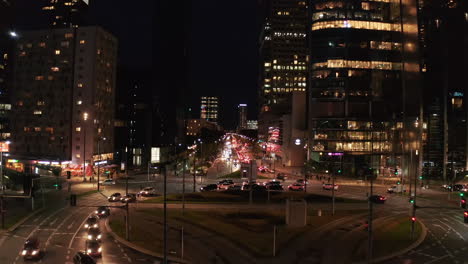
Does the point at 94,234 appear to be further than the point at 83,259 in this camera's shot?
Yes

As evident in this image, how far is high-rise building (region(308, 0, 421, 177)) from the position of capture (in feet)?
387

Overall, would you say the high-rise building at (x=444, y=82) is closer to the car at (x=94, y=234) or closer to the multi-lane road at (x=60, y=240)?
the multi-lane road at (x=60, y=240)

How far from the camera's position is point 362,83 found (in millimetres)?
122625

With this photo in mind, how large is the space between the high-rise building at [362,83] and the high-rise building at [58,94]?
66652 mm

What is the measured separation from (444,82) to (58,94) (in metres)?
114

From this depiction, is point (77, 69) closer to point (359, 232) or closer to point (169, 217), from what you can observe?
point (169, 217)

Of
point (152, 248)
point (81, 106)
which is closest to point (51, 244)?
point (152, 248)

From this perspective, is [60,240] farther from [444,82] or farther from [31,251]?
[444,82]

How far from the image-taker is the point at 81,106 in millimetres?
111688

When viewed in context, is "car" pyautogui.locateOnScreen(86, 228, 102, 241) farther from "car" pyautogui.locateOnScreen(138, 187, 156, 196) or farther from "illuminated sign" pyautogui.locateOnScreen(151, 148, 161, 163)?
"illuminated sign" pyautogui.locateOnScreen(151, 148, 161, 163)

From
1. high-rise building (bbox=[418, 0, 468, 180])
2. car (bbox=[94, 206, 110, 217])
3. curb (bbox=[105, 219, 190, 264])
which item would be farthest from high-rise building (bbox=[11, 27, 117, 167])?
high-rise building (bbox=[418, 0, 468, 180])

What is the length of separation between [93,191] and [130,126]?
Result: 72099 millimetres

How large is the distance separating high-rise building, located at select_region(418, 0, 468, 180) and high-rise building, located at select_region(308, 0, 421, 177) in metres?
4.75

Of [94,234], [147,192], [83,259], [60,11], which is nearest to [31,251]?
[83,259]
